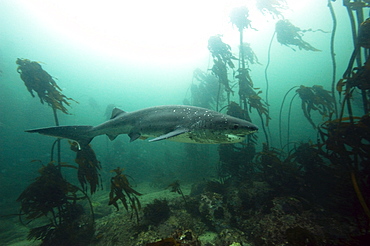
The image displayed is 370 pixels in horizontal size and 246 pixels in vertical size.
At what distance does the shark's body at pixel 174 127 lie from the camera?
92.3 inches

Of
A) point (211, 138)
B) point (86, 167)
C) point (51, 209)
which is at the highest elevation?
point (211, 138)

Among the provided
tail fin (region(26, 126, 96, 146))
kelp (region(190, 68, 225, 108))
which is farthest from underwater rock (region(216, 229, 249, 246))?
kelp (region(190, 68, 225, 108))

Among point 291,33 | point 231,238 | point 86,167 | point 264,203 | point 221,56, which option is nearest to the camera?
point 231,238

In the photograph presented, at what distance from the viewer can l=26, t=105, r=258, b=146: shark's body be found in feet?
7.69

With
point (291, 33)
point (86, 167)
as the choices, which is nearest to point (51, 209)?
point (86, 167)

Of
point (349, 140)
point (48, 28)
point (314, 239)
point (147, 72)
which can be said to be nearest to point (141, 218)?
point (314, 239)

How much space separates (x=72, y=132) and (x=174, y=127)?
270 cm

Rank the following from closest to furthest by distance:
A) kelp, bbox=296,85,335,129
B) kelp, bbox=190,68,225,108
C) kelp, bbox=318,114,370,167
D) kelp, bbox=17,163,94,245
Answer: kelp, bbox=318,114,370,167 < kelp, bbox=17,163,94,245 < kelp, bbox=296,85,335,129 < kelp, bbox=190,68,225,108

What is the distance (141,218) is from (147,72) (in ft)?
332

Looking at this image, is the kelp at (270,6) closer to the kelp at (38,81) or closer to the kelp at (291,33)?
the kelp at (291,33)

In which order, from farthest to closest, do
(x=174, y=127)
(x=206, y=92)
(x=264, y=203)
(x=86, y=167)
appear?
(x=206, y=92) → (x=86, y=167) → (x=264, y=203) → (x=174, y=127)

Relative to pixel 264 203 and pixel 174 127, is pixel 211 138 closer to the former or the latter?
pixel 174 127

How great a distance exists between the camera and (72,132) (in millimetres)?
3518

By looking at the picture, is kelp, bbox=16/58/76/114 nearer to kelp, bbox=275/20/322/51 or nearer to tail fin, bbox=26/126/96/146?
tail fin, bbox=26/126/96/146
